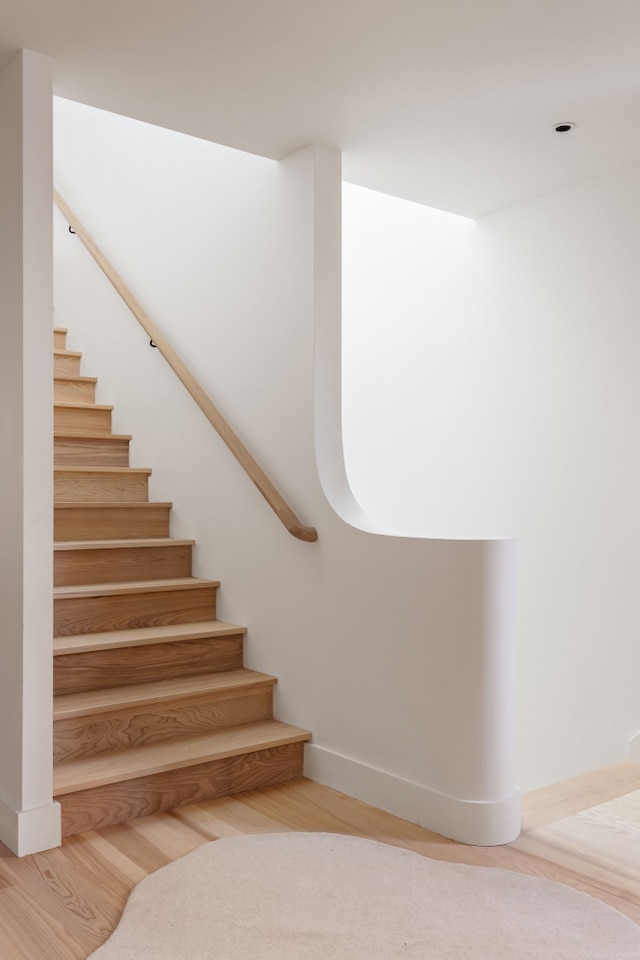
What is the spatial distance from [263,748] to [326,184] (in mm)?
1953

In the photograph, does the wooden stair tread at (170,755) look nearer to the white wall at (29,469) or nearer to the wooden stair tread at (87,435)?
the white wall at (29,469)

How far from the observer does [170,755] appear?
9.22ft

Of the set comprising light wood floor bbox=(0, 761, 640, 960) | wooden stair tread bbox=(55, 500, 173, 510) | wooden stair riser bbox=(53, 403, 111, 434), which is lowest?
light wood floor bbox=(0, 761, 640, 960)

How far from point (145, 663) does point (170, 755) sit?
1.36 feet

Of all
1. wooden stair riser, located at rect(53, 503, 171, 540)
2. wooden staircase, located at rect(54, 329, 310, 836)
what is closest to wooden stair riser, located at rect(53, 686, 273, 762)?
wooden staircase, located at rect(54, 329, 310, 836)

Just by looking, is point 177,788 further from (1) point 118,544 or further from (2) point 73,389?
(2) point 73,389

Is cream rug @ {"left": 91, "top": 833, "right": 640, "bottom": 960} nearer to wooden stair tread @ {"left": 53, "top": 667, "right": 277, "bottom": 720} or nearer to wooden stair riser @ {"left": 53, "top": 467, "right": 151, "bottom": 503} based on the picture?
wooden stair tread @ {"left": 53, "top": 667, "right": 277, "bottom": 720}

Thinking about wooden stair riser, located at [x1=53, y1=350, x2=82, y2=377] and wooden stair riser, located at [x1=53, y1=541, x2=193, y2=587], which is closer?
wooden stair riser, located at [x1=53, y1=541, x2=193, y2=587]

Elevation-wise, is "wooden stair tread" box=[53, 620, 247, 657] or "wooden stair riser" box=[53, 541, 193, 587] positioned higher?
"wooden stair riser" box=[53, 541, 193, 587]

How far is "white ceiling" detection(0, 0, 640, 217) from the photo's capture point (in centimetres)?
222

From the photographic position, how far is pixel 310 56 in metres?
2.43

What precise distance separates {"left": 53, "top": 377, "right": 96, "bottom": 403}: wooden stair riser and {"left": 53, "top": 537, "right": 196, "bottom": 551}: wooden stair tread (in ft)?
3.38

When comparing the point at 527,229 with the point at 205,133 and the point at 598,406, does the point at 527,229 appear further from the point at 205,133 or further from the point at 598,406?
the point at 205,133

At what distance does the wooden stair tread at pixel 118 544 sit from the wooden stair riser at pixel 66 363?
1.23 m
